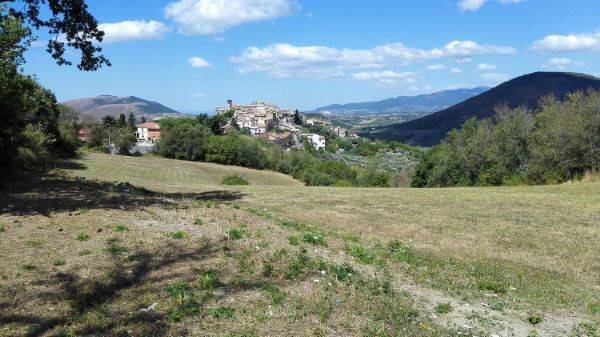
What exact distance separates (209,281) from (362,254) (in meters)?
4.47

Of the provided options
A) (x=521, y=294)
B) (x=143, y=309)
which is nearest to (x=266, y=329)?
(x=143, y=309)

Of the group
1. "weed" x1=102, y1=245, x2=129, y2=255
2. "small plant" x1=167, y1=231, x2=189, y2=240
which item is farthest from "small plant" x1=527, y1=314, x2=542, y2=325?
"weed" x1=102, y1=245, x2=129, y2=255

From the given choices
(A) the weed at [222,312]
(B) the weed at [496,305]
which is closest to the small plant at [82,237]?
(A) the weed at [222,312]

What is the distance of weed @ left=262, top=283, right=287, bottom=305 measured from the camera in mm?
7664

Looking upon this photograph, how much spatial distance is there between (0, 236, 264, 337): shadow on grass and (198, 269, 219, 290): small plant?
0.19 meters

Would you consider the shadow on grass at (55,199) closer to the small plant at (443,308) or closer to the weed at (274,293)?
the weed at (274,293)

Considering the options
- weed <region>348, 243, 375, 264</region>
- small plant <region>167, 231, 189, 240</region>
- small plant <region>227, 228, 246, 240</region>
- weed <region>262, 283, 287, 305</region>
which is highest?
small plant <region>167, 231, 189, 240</region>

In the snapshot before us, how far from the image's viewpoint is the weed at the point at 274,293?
766cm

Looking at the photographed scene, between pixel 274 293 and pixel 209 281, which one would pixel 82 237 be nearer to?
pixel 209 281

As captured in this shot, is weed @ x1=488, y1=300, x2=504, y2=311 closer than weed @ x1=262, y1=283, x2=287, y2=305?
No

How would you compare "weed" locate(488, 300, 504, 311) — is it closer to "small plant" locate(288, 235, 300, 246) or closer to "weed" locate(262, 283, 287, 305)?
"weed" locate(262, 283, 287, 305)

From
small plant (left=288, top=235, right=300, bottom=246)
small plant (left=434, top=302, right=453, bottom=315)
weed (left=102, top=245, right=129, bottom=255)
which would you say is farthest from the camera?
small plant (left=288, top=235, right=300, bottom=246)

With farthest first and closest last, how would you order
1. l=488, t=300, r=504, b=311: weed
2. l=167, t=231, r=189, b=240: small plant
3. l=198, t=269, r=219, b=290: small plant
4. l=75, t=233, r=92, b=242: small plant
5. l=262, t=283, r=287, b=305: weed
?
l=167, t=231, r=189, b=240: small plant
l=75, t=233, r=92, b=242: small plant
l=488, t=300, r=504, b=311: weed
l=198, t=269, r=219, b=290: small plant
l=262, t=283, r=287, b=305: weed

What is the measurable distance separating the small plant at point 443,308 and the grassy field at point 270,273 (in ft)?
0.12
